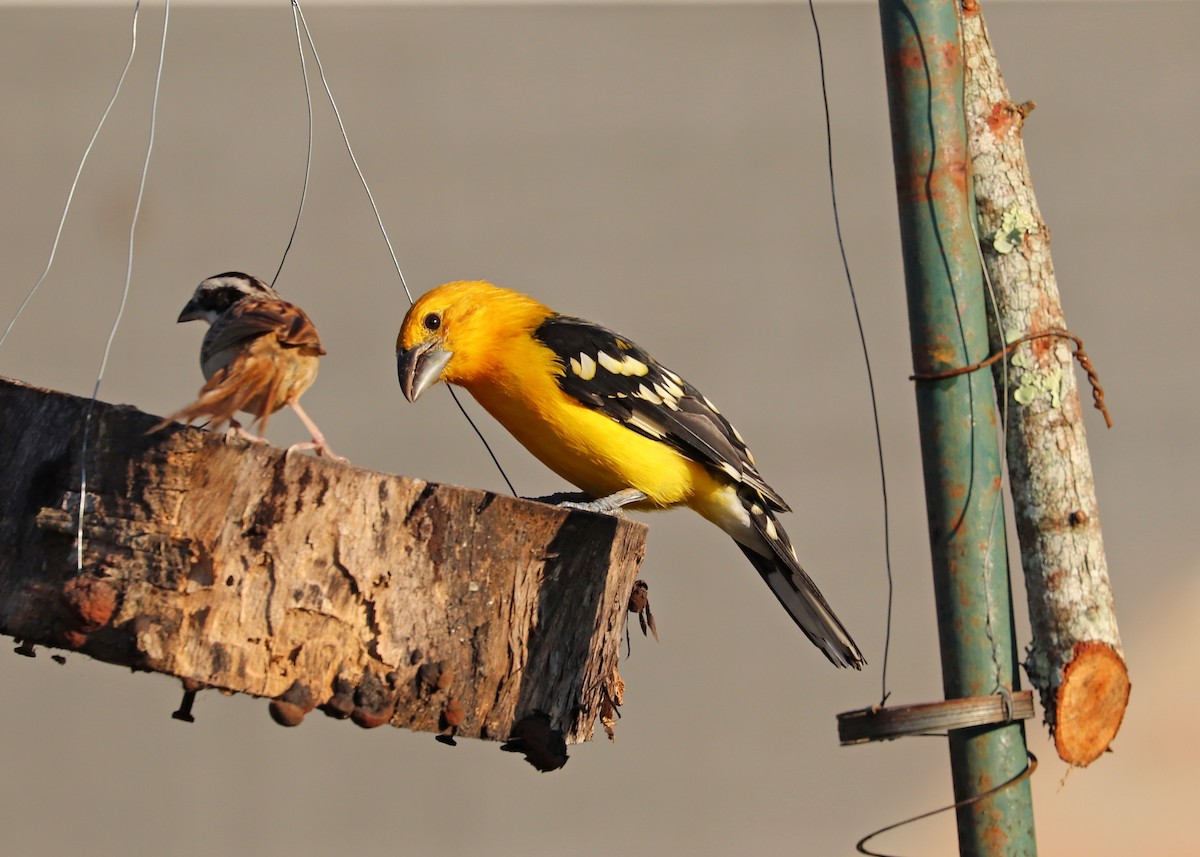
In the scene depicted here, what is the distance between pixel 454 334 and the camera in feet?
13.0

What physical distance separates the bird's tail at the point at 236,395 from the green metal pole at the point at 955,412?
1573 mm

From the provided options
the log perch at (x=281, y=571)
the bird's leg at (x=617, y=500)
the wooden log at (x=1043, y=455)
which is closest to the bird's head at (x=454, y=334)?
the bird's leg at (x=617, y=500)

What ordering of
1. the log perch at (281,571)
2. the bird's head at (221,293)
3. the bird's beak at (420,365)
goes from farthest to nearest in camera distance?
the bird's beak at (420,365)
the bird's head at (221,293)
the log perch at (281,571)

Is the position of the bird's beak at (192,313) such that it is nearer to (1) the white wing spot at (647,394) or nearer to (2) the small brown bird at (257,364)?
(2) the small brown bird at (257,364)

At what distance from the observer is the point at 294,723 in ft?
8.65

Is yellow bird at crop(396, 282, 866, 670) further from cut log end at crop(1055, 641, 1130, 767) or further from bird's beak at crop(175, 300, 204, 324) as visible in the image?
cut log end at crop(1055, 641, 1130, 767)

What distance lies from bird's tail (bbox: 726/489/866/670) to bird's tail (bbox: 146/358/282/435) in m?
1.83

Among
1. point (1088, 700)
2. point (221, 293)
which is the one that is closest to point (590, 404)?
point (221, 293)

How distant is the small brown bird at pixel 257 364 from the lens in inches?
109

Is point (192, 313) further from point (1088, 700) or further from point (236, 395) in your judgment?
point (1088, 700)

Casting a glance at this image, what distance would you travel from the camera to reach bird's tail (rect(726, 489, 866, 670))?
161 inches

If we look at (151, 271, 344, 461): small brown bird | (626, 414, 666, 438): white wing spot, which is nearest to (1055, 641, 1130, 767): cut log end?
(626, 414, 666, 438): white wing spot

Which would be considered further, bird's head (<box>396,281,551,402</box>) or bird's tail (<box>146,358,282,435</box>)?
bird's head (<box>396,281,551,402</box>)

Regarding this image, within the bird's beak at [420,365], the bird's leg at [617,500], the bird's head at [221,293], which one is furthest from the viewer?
the bird's leg at [617,500]
